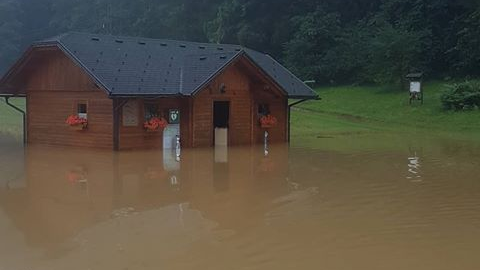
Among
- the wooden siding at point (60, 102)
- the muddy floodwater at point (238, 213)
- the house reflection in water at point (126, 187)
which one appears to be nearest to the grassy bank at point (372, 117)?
the wooden siding at point (60, 102)

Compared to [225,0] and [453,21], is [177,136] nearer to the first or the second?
[453,21]

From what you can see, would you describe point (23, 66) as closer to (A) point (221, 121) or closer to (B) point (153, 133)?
(B) point (153, 133)

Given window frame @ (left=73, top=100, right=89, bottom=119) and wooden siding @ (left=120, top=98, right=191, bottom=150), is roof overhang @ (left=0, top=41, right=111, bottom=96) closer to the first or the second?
window frame @ (left=73, top=100, right=89, bottom=119)

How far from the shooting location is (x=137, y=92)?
18.4 metres

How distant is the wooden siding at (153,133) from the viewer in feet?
62.2

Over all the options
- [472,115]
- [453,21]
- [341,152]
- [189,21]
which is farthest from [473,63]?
[189,21]

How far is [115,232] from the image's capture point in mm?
8211

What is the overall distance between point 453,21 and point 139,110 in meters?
29.9

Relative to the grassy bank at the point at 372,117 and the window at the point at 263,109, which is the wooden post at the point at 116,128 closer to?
the window at the point at 263,109

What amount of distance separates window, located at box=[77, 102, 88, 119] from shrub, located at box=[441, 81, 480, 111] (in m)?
19.4

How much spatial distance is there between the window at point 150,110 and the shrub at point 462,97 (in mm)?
17734

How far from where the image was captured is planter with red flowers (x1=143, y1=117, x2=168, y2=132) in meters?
19.1

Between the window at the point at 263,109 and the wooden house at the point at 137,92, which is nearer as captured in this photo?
the wooden house at the point at 137,92

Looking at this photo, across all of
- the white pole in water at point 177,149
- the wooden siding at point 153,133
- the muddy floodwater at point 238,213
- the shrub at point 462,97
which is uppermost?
the shrub at point 462,97
